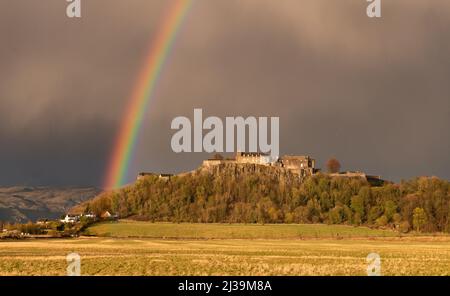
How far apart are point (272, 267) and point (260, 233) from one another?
113623 millimetres

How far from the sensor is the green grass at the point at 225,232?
167375mm

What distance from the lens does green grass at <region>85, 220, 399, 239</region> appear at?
167375 mm

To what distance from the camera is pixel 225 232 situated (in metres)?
175
